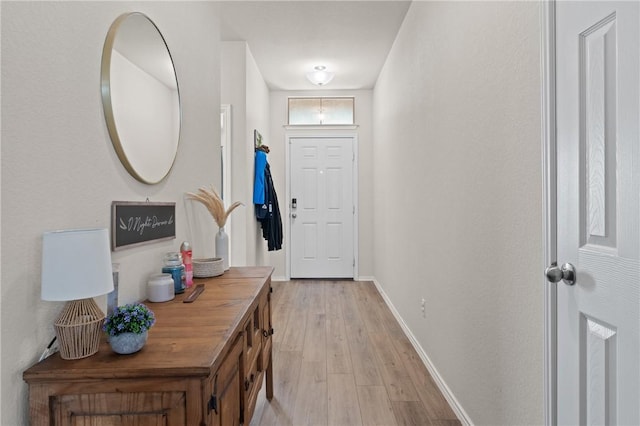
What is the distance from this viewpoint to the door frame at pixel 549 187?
1.07 meters

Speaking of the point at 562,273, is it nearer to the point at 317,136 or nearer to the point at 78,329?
the point at 78,329

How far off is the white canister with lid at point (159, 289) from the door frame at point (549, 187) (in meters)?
1.33

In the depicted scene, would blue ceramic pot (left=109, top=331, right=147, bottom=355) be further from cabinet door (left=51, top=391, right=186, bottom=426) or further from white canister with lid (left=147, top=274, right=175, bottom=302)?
white canister with lid (left=147, top=274, right=175, bottom=302)

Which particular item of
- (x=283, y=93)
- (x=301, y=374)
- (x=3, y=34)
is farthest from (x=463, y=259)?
(x=283, y=93)

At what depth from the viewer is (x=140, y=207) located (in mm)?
1392

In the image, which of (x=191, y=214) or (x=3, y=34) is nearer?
(x=3, y=34)

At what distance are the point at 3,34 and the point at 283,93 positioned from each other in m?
4.27

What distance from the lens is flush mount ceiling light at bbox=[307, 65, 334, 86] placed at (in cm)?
404

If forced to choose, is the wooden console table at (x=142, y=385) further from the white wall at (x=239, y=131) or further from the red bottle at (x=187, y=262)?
the white wall at (x=239, y=131)

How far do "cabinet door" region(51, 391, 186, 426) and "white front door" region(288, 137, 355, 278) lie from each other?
407 centimetres

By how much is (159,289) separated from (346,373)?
4.62ft

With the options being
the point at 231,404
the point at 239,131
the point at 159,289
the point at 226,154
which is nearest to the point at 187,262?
the point at 159,289

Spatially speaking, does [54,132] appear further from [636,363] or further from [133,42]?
[636,363]

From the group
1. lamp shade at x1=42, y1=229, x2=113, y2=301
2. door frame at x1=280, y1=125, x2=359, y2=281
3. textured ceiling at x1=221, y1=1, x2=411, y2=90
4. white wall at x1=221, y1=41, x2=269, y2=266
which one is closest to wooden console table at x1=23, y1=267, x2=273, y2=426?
lamp shade at x1=42, y1=229, x2=113, y2=301
